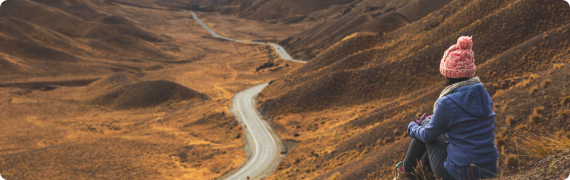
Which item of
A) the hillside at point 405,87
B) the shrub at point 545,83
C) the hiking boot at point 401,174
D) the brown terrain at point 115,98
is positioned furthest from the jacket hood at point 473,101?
the brown terrain at point 115,98

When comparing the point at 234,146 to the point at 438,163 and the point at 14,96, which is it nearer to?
the point at 438,163

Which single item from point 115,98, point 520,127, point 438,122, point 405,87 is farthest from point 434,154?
point 115,98

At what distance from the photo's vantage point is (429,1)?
3391 inches

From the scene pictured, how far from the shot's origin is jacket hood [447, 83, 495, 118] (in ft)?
14.2

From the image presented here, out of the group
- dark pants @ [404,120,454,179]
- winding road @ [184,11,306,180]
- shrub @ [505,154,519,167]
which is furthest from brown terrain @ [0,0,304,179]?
dark pants @ [404,120,454,179]

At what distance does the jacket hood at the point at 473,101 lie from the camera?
14.2ft

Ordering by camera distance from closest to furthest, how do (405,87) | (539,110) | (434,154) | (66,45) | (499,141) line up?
(434,154) → (499,141) → (539,110) → (405,87) → (66,45)

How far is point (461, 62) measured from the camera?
4.72m

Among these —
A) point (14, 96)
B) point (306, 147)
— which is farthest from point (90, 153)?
point (14, 96)

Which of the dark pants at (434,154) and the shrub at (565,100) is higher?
the dark pants at (434,154)

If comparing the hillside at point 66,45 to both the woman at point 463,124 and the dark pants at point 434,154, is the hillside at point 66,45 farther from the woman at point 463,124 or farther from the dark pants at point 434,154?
the woman at point 463,124

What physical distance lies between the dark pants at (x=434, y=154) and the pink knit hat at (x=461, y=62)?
95 cm

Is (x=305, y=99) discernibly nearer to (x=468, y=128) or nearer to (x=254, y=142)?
(x=254, y=142)

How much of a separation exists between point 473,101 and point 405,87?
3151 centimetres
